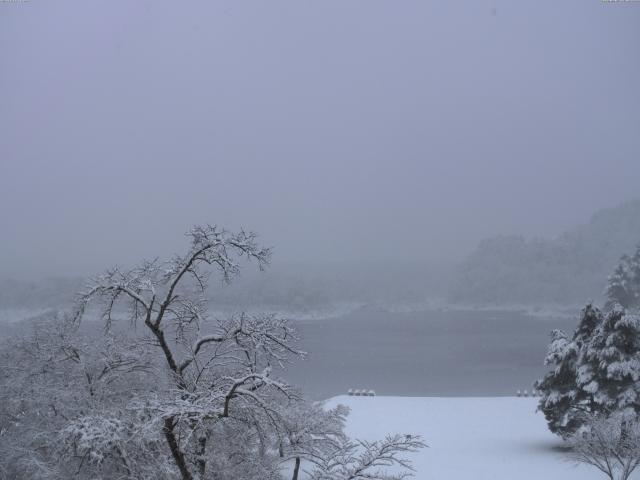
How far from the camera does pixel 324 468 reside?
6.86 meters

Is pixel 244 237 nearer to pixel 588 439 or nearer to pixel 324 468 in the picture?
pixel 324 468

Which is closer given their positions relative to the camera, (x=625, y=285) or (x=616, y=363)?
(x=616, y=363)

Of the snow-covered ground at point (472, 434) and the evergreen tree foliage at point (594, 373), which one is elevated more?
the evergreen tree foliage at point (594, 373)

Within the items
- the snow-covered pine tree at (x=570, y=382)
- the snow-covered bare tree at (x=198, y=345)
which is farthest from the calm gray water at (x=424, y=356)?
the snow-covered bare tree at (x=198, y=345)

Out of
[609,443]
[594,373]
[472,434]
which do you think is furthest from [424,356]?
[609,443]

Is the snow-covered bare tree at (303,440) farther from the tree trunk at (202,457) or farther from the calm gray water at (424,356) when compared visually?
the calm gray water at (424,356)

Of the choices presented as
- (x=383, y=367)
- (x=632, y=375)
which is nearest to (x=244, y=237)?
(x=632, y=375)

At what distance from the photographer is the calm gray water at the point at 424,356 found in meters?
42.3

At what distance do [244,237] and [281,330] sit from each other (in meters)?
1.42

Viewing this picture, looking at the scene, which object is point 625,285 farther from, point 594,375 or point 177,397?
point 177,397

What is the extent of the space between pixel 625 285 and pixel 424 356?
21.5 metres

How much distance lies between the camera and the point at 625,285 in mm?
43781

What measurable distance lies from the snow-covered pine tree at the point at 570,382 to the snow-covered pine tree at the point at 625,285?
86.1 ft

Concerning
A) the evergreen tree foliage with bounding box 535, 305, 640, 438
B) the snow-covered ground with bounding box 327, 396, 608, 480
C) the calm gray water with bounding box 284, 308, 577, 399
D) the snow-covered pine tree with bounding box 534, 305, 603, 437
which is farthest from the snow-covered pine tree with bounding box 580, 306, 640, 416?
the calm gray water with bounding box 284, 308, 577, 399
